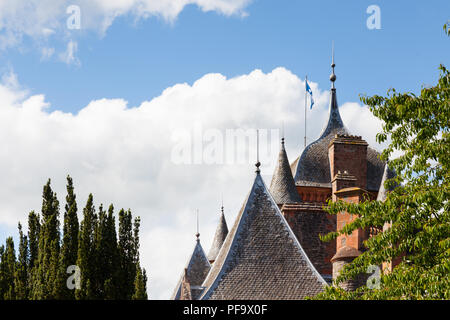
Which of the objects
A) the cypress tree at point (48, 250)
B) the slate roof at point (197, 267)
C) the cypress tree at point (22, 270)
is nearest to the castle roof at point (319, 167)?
the slate roof at point (197, 267)

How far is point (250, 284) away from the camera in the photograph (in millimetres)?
21109

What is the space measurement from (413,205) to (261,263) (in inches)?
290

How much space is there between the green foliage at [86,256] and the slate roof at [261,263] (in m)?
2.74

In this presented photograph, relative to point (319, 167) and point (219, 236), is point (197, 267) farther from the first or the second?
point (319, 167)

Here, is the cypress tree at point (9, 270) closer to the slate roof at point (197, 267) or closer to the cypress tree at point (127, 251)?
the cypress tree at point (127, 251)

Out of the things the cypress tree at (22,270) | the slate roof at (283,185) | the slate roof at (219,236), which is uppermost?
the slate roof at (283,185)

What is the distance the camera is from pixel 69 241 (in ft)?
75.0

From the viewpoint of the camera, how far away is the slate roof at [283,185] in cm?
3412

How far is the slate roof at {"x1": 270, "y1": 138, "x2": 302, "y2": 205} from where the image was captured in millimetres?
34125
